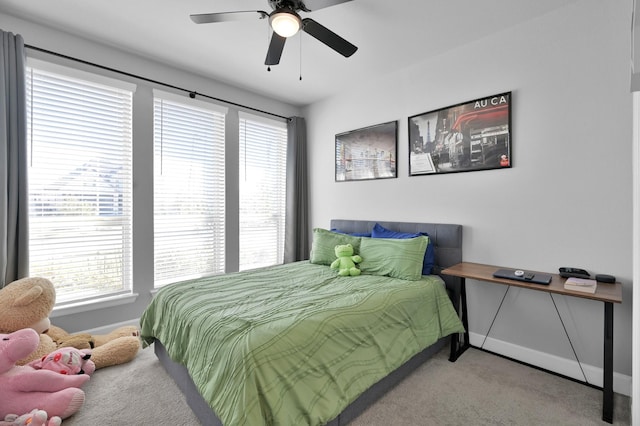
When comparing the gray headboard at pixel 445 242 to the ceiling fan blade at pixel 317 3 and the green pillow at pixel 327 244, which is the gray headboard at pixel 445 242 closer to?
the green pillow at pixel 327 244

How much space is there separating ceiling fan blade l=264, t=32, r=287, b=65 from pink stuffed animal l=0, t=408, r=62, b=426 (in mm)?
2612

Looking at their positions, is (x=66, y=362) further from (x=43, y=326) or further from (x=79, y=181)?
(x=79, y=181)

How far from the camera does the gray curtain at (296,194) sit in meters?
4.10

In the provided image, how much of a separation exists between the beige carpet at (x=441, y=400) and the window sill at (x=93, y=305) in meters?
0.74

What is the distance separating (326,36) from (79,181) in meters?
2.52

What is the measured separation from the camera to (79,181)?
2.63 m

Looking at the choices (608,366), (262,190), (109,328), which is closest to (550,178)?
(608,366)

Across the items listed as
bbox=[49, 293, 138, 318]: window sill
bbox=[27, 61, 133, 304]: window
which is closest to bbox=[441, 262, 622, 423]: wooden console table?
bbox=[49, 293, 138, 318]: window sill

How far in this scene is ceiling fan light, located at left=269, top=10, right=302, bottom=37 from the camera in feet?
5.82

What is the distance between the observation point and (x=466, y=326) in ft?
8.38

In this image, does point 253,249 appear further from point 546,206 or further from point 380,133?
point 546,206

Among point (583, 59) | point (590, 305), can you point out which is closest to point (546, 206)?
point (590, 305)

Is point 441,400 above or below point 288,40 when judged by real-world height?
below

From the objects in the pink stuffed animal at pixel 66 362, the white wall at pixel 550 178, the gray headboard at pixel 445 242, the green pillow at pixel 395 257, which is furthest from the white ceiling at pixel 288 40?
the pink stuffed animal at pixel 66 362
